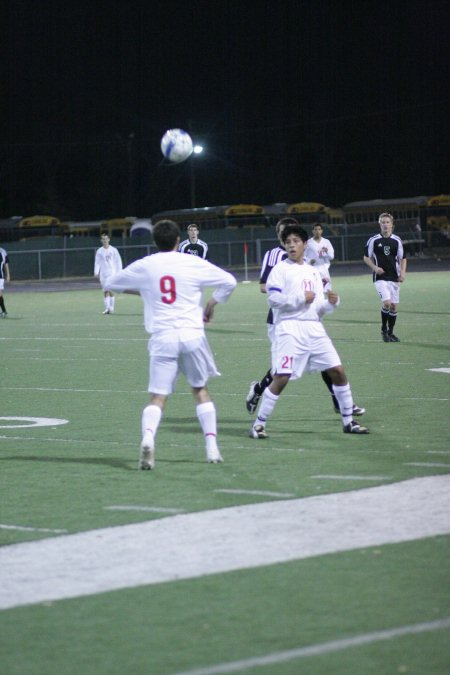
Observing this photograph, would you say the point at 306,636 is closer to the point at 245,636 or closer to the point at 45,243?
the point at 245,636

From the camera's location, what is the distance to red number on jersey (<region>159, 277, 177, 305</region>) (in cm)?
966

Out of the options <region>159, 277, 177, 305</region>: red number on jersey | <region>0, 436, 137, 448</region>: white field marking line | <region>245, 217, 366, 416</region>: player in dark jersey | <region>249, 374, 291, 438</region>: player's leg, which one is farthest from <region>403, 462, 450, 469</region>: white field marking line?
<region>0, 436, 137, 448</region>: white field marking line

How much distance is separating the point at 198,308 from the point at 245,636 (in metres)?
4.71

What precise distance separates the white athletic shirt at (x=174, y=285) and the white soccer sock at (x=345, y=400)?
1.89 metres

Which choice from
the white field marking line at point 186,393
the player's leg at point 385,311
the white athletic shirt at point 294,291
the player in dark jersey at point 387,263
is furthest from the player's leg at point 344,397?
the player in dark jersey at point 387,263

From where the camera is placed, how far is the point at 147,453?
963 centimetres

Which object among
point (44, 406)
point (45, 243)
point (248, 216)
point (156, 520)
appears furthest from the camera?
point (248, 216)

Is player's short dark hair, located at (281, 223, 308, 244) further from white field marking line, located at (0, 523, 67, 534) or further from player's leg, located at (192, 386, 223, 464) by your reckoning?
white field marking line, located at (0, 523, 67, 534)

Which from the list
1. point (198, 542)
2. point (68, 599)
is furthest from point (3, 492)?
point (68, 599)

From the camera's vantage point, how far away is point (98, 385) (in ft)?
52.3

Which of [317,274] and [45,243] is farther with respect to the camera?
[45,243]

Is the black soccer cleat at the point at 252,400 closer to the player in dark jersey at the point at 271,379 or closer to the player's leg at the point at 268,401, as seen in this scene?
the player in dark jersey at the point at 271,379

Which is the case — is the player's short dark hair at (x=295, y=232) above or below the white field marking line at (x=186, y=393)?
above

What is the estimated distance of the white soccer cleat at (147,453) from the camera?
9.59m
